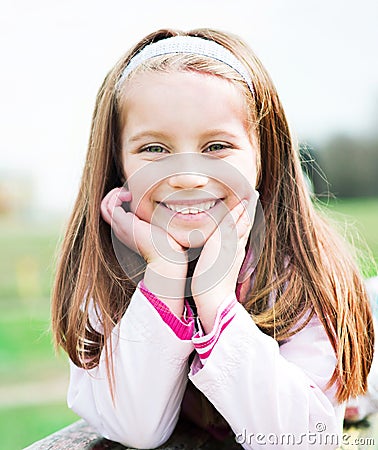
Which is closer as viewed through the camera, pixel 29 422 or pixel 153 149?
pixel 153 149

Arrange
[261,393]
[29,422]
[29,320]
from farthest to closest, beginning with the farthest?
[29,320], [29,422], [261,393]

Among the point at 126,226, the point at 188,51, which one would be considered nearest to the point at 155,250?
the point at 126,226

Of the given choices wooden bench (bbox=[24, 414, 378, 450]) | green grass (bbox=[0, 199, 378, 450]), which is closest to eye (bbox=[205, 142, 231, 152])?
green grass (bbox=[0, 199, 378, 450])

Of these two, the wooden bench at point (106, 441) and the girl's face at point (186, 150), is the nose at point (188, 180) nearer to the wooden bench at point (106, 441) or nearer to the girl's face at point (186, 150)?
the girl's face at point (186, 150)

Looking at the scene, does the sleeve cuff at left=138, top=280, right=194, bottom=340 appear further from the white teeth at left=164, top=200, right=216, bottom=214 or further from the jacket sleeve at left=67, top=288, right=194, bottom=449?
the white teeth at left=164, top=200, right=216, bottom=214

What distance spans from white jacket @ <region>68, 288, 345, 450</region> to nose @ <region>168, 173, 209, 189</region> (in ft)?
0.59

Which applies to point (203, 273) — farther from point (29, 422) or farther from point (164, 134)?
point (29, 422)

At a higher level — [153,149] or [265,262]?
[153,149]

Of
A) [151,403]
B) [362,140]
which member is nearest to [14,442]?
[151,403]

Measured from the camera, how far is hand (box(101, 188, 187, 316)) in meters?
1.05

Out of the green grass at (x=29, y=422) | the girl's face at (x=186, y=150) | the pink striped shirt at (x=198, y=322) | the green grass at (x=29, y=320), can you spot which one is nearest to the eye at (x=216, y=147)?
the girl's face at (x=186, y=150)

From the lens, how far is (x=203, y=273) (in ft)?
3.43

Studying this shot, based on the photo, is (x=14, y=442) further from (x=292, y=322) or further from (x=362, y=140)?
(x=362, y=140)

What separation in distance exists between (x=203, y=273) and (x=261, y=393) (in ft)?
0.65
